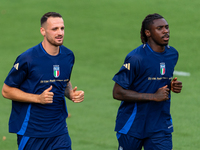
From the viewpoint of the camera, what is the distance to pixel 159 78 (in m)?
6.53

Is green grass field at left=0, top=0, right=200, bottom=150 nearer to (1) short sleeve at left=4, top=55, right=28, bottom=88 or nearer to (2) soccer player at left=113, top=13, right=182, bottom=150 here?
(2) soccer player at left=113, top=13, right=182, bottom=150

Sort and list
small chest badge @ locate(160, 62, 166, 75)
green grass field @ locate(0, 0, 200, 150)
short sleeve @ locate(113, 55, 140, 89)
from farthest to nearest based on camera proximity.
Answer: green grass field @ locate(0, 0, 200, 150), small chest badge @ locate(160, 62, 166, 75), short sleeve @ locate(113, 55, 140, 89)

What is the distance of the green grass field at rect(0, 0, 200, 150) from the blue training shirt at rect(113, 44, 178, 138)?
298cm

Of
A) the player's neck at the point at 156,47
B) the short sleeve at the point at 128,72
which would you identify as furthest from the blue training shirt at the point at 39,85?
the player's neck at the point at 156,47

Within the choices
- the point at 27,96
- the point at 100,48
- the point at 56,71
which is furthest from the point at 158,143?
the point at 100,48

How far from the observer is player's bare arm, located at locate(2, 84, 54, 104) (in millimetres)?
5992

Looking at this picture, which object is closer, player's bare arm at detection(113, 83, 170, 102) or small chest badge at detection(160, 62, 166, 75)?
player's bare arm at detection(113, 83, 170, 102)

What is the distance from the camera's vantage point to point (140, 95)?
6.39 meters

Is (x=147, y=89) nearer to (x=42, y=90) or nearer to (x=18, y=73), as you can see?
(x=42, y=90)

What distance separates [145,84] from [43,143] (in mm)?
1525

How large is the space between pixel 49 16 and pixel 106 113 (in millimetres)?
5439

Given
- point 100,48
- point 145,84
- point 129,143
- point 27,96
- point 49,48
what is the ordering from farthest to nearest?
point 100,48 < point 129,143 < point 145,84 < point 49,48 < point 27,96

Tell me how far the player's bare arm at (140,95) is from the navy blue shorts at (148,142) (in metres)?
0.54

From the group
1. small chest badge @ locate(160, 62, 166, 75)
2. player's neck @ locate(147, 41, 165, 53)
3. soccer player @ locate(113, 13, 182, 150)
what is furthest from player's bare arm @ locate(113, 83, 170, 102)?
player's neck @ locate(147, 41, 165, 53)
